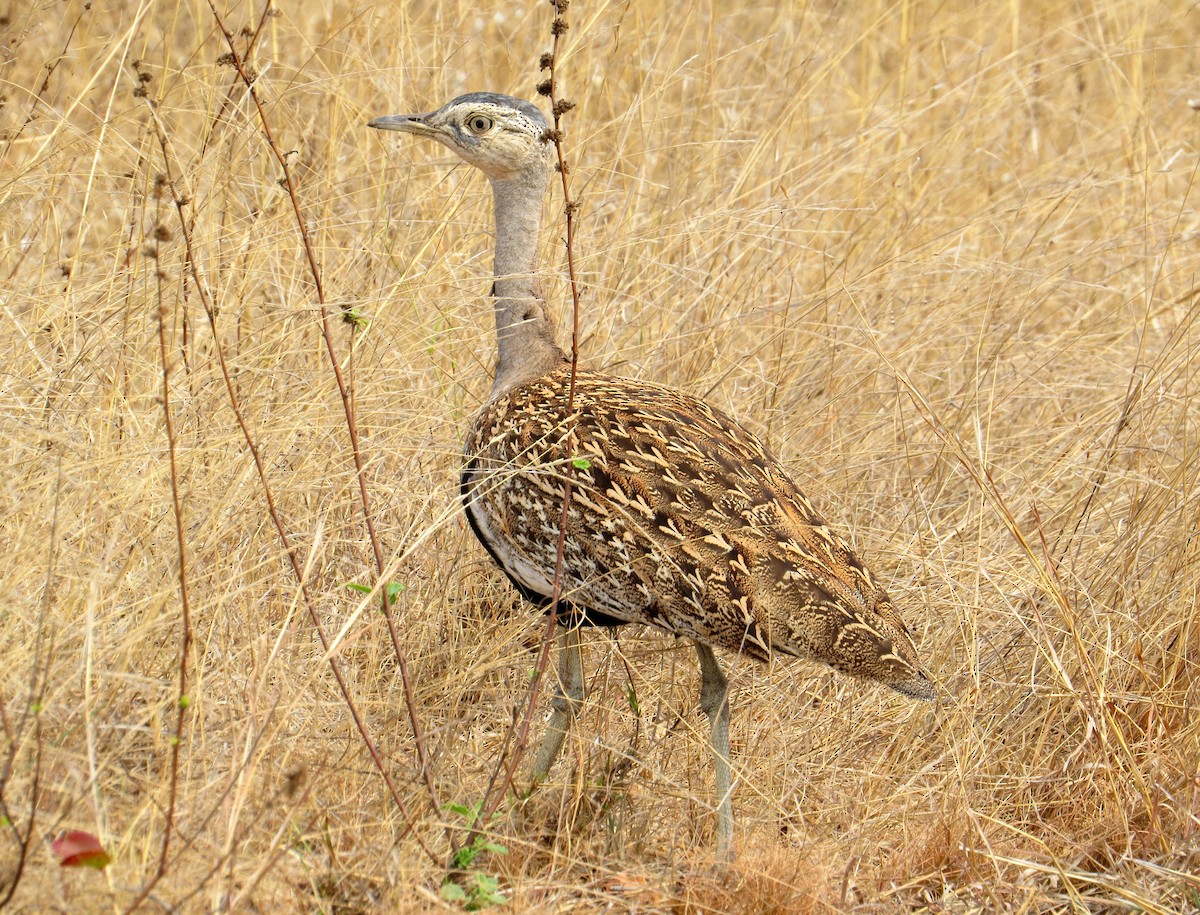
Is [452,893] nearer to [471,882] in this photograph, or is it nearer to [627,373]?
[471,882]

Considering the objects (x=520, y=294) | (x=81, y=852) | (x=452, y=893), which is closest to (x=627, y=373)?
(x=520, y=294)

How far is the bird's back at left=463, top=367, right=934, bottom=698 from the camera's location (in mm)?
3033

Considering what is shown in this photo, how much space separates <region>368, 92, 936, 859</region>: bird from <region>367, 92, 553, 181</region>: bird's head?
1.46ft

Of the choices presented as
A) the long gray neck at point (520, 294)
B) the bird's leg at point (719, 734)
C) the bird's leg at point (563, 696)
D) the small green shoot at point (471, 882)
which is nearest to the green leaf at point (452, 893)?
the small green shoot at point (471, 882)

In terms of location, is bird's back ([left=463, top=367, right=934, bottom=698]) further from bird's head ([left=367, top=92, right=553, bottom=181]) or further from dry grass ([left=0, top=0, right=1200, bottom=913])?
bird's head ([left=367, top=92, right=553, bottom=181])

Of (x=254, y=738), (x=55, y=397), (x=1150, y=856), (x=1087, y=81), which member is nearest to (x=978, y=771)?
(x=1150, y=856)

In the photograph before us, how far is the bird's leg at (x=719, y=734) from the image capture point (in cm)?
304

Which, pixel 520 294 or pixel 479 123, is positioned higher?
pixel 479 123

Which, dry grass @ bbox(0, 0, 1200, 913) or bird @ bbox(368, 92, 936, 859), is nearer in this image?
dry grass @ bbox(0, 0, 1200, 913)

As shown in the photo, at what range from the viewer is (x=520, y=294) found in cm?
385

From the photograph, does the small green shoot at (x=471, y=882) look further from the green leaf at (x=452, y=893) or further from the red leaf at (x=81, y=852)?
the red leaf at (x=81, y=852)

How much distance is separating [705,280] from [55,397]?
6.85 feet

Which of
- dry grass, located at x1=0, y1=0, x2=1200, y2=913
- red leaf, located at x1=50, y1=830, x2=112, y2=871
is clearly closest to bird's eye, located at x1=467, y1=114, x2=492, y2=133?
dry grass, located at x1=0, y1=0, x2=1200, y2=913

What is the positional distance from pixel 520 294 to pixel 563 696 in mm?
1078
